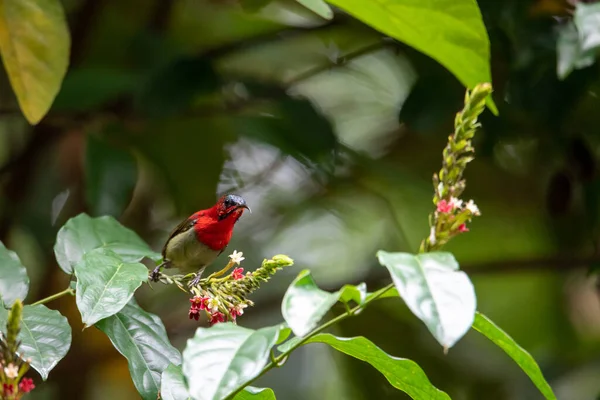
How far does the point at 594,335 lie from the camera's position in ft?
7.95

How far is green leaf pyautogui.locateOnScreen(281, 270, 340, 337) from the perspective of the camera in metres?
0.62

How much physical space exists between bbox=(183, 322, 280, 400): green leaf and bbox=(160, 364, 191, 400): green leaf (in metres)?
0.14

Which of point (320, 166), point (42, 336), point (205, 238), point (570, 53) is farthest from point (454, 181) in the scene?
point (320, 166)

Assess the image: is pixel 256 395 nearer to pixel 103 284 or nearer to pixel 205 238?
pixel 103 284

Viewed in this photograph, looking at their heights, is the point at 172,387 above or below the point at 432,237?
below

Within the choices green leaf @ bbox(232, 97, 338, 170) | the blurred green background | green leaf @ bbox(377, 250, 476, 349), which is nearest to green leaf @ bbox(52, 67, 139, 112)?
the blurred green background

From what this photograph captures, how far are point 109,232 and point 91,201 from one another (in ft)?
1.42

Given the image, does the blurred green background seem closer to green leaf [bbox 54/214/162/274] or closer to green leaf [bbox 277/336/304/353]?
green leaf [bbox 54/214/162/274]

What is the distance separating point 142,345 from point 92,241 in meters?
0.21

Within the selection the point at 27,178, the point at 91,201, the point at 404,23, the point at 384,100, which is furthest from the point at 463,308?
the point at 384,100

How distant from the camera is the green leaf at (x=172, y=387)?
778mm

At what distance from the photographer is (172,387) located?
79 centimetres

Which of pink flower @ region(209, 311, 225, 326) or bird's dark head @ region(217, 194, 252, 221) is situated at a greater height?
pink flower @ region(209, 311, 225, 326)

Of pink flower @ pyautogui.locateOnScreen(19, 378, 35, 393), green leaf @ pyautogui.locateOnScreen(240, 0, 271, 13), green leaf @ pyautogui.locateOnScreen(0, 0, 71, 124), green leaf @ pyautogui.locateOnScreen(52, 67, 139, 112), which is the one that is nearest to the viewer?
pink flower @ pyautogui.locateOnScreen(19, 378, 35, 393)
